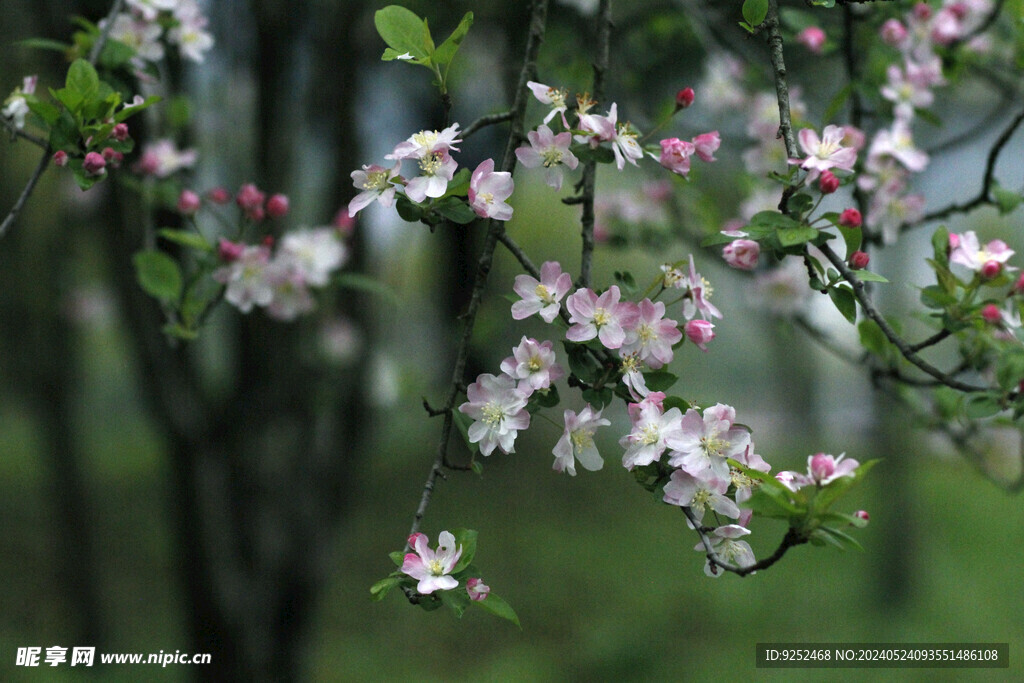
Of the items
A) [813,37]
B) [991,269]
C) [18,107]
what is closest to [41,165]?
[18,107]

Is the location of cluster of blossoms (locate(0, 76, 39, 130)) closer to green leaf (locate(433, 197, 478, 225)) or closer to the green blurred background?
the green blurred background

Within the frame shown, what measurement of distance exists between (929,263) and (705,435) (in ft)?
1.23

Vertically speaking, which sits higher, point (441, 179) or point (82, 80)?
point (82, 80)

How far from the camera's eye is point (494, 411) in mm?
779

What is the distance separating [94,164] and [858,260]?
80cm

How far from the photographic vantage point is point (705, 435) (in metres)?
0.72

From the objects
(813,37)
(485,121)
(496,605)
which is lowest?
(496,605)

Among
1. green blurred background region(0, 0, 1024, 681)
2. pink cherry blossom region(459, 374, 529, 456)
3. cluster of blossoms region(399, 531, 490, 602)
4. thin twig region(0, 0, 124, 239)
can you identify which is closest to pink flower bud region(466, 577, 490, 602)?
cluster of blossoms region(399, 531, 490, 602)

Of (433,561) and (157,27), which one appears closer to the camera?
(433,561)

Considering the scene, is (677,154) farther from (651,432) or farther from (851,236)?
(651,432)

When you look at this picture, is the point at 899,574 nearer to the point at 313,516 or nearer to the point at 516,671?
the point at 516,671

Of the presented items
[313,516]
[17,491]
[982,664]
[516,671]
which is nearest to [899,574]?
[982,664]

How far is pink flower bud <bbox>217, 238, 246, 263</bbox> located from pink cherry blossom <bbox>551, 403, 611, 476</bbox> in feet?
2.22

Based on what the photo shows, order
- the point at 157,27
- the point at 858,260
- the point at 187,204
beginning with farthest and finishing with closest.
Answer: the point at 187,204
the point at 157,27
the point at 858,260
